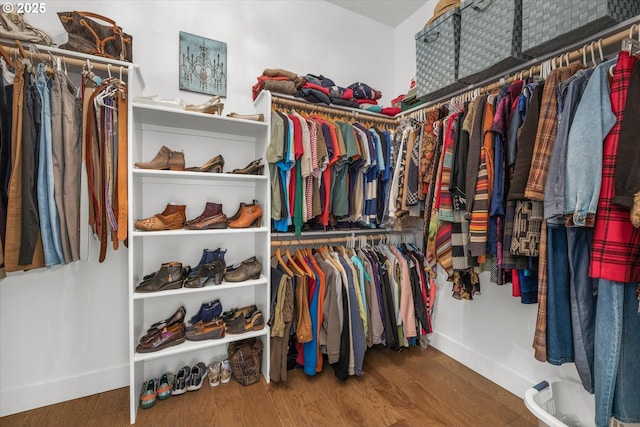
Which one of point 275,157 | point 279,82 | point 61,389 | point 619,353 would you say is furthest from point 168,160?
point 619,353

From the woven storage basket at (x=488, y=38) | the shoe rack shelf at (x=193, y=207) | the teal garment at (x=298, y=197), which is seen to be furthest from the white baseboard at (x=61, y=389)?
the woven storage basket at (x=488, y=38)

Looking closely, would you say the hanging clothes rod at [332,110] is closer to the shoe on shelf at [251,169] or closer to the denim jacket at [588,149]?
the shoe on shelf at [251,169]

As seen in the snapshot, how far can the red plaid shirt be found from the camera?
854 millimetres

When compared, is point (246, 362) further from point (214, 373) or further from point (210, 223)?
point (210, 223)

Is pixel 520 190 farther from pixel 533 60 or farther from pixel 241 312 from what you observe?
pixel 241 312

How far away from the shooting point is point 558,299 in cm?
105

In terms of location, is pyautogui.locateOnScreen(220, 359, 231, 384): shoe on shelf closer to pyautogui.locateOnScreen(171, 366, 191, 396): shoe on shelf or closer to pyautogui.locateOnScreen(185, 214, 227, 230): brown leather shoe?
pyautogui.locateOnScreen(171, 366, 191, 396): shoe on shelf

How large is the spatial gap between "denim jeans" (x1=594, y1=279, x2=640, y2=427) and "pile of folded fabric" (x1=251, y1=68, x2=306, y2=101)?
1.84m

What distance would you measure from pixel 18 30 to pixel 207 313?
1732 mm

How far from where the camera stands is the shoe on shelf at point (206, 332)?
5.38ft

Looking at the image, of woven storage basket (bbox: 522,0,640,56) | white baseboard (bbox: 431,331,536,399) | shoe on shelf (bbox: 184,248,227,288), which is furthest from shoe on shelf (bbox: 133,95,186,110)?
white baseboard (bbox: 431,331,536,399)

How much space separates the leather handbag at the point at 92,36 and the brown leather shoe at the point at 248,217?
1.06 meters

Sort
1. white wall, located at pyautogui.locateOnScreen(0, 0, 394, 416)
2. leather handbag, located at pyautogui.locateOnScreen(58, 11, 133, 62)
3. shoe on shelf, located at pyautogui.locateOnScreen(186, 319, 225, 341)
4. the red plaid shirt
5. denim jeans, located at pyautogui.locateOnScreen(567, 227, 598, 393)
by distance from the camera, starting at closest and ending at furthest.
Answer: the red plaid shirt
denim jeans, located at pyautogui.locateOnScreen(567, 227, 598, 393)
leather handbag, located at pyautogui.locateOnScreen(58, 11, 133, 62)
white wall, located at pyautogui.locateOnScreen(0, 0, 394, 416)
shoe on shelf, located at pyautogui.locateOnScreen(186, 319, 225, 341)

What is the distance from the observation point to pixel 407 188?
1683 mm
